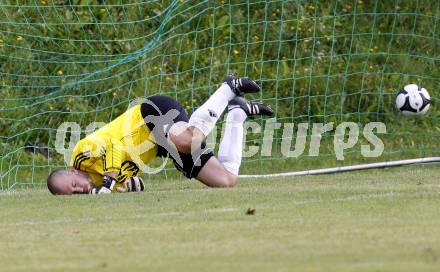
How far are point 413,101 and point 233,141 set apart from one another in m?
2.16

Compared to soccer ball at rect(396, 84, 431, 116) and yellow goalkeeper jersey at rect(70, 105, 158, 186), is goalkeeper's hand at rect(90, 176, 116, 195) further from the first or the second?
soccer ball at rect(396, 84, 431, 116)

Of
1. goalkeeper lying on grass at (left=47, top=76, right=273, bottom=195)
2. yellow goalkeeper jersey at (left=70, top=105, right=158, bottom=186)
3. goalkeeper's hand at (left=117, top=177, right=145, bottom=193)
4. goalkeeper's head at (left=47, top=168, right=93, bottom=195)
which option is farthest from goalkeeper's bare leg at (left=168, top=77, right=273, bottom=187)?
goalkeeper's head at (left=47, top=168, right=93, bottom=195)

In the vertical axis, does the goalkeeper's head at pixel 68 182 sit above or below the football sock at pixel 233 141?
below

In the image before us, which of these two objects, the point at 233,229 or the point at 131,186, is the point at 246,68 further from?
the point at 233,229

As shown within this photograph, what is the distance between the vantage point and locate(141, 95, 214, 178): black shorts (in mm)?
11320

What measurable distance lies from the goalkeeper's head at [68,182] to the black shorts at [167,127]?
84cm

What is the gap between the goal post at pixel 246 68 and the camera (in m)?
14.8

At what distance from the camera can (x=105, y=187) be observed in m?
10.9

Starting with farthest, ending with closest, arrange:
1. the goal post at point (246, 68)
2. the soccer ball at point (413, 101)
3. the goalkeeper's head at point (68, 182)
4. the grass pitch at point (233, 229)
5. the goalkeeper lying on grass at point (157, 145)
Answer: the goal post at point (246, 68) → the soccer ball at point (413, 101) → the goalkeeper lying on grass at point (157, 145) → the goalkeeper's head at point (68, 182) → the grass pitch at point (233, 229)

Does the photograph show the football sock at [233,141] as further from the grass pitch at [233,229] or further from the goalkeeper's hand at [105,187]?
the goalkeeper's hand at [105,187]

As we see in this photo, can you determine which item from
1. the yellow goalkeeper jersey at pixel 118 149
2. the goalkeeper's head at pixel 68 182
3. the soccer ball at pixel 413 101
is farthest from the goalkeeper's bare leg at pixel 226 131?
the soccer ball at pixel 413 101

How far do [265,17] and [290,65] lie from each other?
0.74 meters

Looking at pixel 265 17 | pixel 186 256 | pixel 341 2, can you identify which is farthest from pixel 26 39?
pixel 186 256

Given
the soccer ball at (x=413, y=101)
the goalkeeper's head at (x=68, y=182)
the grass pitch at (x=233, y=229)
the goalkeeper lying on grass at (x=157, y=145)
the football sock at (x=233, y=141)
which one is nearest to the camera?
the grass pitch at (x=233, y=229)
